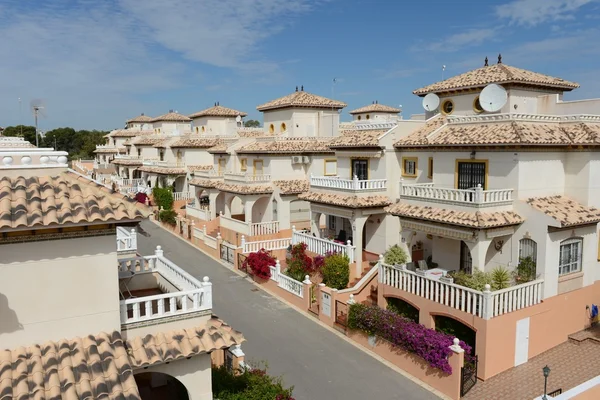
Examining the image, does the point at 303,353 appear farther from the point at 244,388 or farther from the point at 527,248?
the point at 527,248

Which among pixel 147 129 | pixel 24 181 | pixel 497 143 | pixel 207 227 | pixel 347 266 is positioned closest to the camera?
pixel 24 181

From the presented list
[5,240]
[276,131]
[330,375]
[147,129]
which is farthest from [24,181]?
[147,129]

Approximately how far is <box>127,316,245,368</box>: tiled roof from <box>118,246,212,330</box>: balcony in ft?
0.89

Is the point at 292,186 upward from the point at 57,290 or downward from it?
upward

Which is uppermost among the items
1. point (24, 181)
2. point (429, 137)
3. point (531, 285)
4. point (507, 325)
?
point (429, 137)

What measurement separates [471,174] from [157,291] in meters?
12.6

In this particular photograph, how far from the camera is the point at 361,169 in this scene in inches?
954

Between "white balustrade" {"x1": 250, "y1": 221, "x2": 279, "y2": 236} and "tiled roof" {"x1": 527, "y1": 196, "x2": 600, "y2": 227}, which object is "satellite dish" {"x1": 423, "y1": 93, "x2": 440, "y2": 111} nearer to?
"tiled roof" {"x1": 527, "y1": 196, "x2": 600, "y2": 227}

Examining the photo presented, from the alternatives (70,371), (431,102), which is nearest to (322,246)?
(431,102)

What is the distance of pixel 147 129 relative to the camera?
67.7m

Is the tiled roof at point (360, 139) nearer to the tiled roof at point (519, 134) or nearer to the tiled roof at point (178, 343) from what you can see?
the tiled roof at point (519, 134)

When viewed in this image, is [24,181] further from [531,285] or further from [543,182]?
[543,182]

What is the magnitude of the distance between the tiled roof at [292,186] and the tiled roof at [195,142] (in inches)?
551

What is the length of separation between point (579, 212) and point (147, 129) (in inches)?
2384
